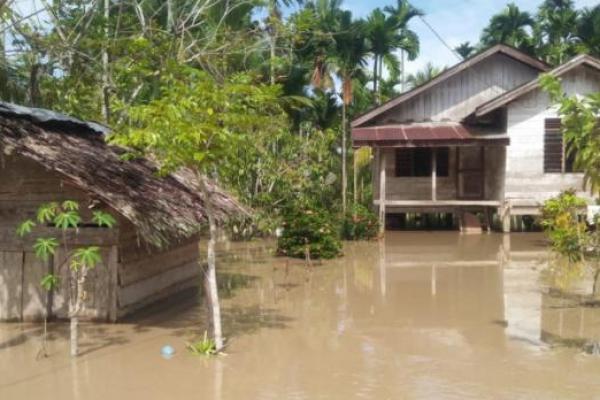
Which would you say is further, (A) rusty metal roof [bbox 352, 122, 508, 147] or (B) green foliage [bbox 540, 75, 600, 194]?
(A) rusty metal roof [bbox 352, 122, 508, 147]

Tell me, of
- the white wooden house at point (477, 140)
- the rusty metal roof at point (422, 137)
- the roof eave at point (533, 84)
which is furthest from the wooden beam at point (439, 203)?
the roof eave at point (533, 84)

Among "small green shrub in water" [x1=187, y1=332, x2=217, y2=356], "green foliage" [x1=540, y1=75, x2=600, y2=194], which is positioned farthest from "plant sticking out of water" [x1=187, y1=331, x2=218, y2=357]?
"green foliage" [x1=540, y1=75, x2=600, y2=194]

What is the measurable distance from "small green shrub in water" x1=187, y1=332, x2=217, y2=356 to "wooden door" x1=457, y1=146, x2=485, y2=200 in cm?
1526

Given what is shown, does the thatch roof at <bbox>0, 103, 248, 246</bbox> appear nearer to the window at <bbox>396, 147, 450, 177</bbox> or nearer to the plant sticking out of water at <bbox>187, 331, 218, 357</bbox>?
the plant sticking out of water at <bbox>187, 331, 218, 357</bbox>

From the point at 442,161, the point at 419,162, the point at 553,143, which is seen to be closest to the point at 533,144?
the point at 553,143

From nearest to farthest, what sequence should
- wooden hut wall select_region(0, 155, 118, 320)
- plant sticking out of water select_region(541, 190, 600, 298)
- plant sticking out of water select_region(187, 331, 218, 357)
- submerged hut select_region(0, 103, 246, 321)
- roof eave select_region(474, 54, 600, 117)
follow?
plant sticking out of water select_region(187, 331, 218, 357) → submerged hut select_region(0, 103, 246, 321) → wooden hut wall select_region(0, 155, 118, 320) → plant sticking out of water select_region(541, 190, 600, 298) → roof eave select_region(474, 54, 600, 117)

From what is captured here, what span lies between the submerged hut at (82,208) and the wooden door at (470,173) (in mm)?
13592

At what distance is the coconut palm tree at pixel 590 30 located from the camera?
97.8ft

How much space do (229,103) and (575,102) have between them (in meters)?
4.22

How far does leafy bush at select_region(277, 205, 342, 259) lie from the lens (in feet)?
51.6

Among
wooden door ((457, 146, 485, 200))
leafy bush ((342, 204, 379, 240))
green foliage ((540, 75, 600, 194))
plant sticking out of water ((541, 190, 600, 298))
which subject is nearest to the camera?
green foliage ((540, 75, 600, 194))

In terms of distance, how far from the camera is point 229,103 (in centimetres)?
769

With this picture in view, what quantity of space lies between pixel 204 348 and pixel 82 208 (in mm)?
2784

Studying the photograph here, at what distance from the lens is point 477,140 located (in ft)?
64.4
